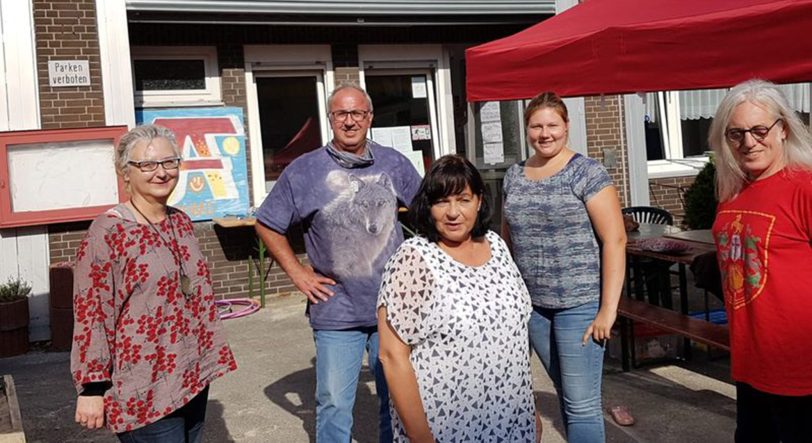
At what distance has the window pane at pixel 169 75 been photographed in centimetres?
838

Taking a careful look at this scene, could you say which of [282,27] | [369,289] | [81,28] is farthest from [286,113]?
[369,289]

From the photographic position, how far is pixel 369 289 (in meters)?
3.39

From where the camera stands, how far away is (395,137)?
9.47m

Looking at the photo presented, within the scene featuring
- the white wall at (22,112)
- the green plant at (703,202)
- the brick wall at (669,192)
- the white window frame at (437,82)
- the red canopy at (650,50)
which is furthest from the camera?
the brick wall at (669,192)

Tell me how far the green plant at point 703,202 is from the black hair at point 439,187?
544cm

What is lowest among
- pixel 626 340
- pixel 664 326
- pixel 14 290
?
pixel 626 340

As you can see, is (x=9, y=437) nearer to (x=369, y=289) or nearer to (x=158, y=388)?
(x=158, y=388)

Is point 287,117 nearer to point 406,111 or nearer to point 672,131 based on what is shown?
point 406,111

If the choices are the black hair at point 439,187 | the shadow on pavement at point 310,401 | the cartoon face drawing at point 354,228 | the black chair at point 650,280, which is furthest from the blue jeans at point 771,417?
the black chair at point 650,280

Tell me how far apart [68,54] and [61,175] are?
115 cm

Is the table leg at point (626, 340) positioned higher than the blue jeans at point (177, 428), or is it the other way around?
the blue jeans at point (177, 428)

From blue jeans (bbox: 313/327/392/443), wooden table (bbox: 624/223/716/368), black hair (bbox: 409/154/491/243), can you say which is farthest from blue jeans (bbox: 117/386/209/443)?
wooden table (bbox: 624/223/716/368)

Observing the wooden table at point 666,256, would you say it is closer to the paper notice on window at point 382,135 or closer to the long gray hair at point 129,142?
the long gray hair at point 129,142

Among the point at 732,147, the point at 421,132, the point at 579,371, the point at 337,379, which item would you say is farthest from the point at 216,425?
the point at 421,132
